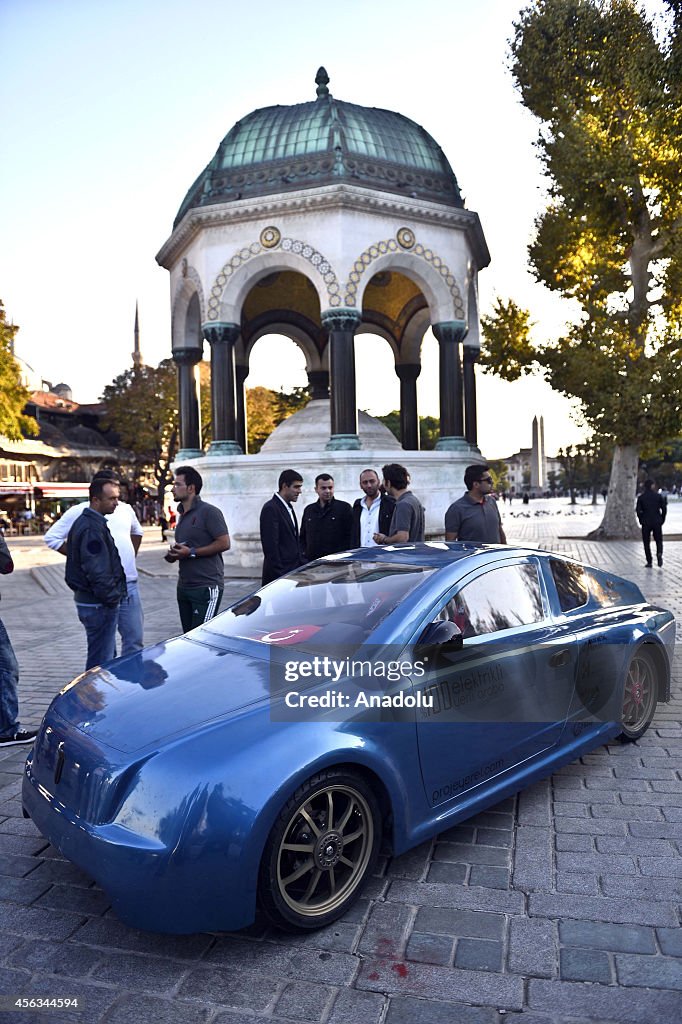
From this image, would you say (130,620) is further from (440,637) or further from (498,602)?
(440,637)

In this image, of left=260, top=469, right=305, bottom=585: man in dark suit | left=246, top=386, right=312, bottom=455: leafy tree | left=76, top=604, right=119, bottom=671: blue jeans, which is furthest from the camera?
left=246, top=386, right=312, bottom=455: leafy tree

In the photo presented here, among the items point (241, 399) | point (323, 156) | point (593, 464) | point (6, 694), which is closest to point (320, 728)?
point (6, 694)

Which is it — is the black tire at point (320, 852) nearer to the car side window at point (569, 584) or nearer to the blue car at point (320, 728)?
the blue car at point (320, 728)

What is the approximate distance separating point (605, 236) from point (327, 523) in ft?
56.8

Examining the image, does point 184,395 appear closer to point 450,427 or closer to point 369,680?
point 450,427

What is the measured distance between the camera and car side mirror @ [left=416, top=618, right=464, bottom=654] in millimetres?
3291

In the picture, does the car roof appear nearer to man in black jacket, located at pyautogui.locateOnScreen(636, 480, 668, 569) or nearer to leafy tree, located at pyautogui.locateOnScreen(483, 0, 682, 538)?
man in black jacket, located at pyautogui.locateOnScreen(636, 480, 668, 569)

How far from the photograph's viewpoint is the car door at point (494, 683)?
3293 millimetres

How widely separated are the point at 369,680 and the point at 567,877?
4.06ft

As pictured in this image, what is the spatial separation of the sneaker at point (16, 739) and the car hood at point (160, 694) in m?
1.71

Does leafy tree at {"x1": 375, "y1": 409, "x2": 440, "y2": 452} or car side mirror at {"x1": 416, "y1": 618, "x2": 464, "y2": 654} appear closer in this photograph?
car side mirror at {"x1": 416, "y1": 618, "x2": 464, "y2": 654}

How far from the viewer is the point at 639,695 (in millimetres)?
4762

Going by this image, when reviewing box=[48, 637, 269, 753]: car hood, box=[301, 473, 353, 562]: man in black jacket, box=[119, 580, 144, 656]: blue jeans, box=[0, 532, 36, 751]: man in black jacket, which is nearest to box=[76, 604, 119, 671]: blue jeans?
box=[119, 580, 144, 656]: blue jeans

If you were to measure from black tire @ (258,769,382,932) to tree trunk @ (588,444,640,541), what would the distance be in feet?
65.6
